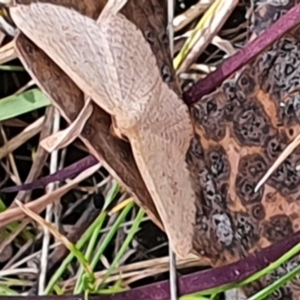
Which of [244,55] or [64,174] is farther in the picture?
[64,174]

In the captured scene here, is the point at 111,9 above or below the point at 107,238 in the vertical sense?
above

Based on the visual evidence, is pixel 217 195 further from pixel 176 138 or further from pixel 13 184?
pixel 13 184

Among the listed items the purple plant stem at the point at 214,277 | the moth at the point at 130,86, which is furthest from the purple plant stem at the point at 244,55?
the purple plant stem at the point at 214,277

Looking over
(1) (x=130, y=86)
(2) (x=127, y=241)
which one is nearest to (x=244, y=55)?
(1) (x=130, y=86)

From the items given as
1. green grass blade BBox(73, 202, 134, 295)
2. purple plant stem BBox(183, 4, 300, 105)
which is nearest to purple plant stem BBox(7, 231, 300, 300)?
green grass blade BBox(73, 202, 134, 295)

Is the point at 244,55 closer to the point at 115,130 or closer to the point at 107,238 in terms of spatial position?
the point at 115,130

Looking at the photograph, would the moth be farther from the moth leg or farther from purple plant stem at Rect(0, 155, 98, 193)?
purple plant stem at Rect(0, 155, 98, 193)

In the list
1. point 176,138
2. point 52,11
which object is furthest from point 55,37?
point 176,138
